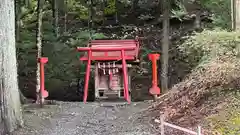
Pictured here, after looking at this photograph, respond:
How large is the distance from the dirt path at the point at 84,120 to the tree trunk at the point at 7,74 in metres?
0.35

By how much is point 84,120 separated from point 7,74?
113 inches

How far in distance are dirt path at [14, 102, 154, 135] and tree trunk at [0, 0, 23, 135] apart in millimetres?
355

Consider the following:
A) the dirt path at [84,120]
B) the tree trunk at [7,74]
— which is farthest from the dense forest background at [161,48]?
the tree trunk at [7,74]

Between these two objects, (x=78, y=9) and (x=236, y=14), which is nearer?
(x=236, y=14)

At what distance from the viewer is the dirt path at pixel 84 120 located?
8750 millimetres

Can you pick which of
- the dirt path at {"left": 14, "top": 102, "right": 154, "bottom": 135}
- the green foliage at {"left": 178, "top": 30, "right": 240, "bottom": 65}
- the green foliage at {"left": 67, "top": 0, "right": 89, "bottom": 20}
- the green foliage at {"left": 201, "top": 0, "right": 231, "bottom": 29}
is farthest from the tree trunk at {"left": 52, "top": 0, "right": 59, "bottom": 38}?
the green foliage at {"left": 178, "top": 30, "right": 240, "bottom": 65}

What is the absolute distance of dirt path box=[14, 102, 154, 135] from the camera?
8750 mm

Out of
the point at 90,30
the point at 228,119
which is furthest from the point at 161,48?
the point at 228,119

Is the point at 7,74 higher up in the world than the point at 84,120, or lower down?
higher up

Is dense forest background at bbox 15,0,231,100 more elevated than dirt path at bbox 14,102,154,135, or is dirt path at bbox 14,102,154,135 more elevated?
dense forest background at bbox 15,0,231,100

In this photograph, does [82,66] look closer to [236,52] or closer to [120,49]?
[120,49]

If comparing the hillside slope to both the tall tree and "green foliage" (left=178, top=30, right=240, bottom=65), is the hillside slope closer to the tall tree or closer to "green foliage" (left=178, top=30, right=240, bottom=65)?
"green foliage" (left=178, top=30, right=240, bottom=65)

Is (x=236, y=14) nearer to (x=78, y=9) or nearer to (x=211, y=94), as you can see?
(x=211, y=94)

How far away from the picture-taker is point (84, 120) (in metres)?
10.3
